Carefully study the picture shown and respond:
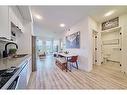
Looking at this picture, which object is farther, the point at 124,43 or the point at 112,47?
the point at 112,47

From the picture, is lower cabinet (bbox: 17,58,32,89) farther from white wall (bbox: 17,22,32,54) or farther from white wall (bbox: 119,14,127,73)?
white wall (bbox: 119,14,127,73)

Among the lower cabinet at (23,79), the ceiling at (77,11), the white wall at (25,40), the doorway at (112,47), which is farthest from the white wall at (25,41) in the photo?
the doorway at (112,47)

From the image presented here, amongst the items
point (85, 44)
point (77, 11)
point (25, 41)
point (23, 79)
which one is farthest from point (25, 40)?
point (23, 79)

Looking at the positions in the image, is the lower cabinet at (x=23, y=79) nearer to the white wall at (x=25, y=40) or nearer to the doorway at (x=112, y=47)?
the white wall at (x=25, y=40)

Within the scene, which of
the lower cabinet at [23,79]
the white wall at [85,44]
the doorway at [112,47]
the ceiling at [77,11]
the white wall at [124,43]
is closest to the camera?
the lower cabinet at [23,79]

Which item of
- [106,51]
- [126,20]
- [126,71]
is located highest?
[126,20]

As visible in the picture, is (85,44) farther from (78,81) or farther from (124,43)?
(78,81)

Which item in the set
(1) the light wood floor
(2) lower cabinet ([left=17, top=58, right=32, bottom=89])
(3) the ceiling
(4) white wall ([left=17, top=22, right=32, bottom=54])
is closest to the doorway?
(3) the ceiling

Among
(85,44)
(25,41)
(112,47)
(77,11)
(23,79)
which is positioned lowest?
(23,79)

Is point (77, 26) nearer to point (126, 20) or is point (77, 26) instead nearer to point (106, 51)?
point (126, 20)
